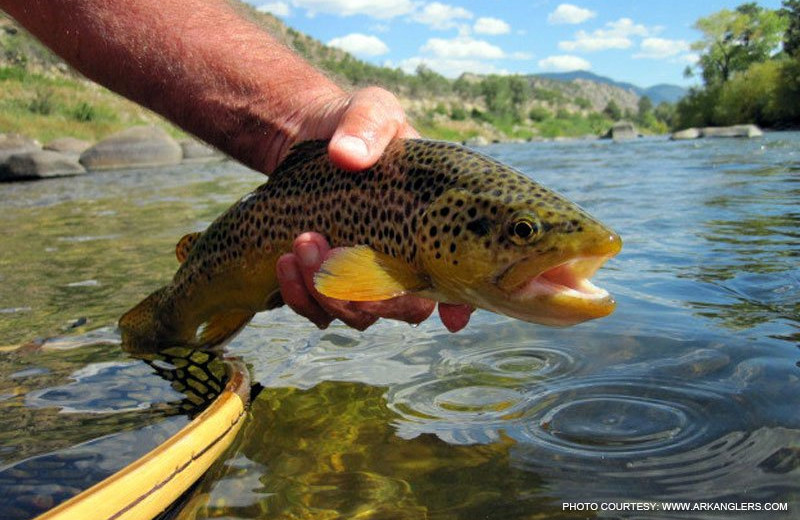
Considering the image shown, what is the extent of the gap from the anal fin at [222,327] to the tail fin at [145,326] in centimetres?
21

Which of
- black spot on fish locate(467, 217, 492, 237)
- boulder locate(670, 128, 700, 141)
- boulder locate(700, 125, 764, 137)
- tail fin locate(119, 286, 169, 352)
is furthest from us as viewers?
boulder locate(670, 128, 700, 141)

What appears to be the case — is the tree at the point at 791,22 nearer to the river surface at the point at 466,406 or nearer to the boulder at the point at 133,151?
the boulder at the point at 133,151

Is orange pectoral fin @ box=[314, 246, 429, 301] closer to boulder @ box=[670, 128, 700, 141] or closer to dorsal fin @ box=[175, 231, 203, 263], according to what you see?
dorsal fin @ box=[175, 231, 203, 263]

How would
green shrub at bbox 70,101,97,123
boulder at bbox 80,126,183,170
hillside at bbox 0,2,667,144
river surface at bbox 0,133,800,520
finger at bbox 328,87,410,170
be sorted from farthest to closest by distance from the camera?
green shrub at bbox 70,101,97,123 < hillside at bbox 0,2,667,144 < boulder at bbox 80,126,183,170 < finger at bbox 328,87,410,170 < river surface at bbox 0,133,800,520

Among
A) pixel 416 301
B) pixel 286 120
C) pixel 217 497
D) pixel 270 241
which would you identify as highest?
pixel 286 120

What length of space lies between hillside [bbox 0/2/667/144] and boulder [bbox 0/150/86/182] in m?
2.83

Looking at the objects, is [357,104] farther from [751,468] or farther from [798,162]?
[798,162]

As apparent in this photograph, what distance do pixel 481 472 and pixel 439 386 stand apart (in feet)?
2.56

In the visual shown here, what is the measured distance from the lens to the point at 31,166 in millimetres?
20984

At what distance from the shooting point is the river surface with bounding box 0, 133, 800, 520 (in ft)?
6.98

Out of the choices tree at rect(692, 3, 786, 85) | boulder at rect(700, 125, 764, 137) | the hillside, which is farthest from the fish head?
tree at rect(692, 3, 786, 85)

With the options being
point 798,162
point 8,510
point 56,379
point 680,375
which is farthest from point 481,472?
point 798,162

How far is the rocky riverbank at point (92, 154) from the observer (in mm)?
20975

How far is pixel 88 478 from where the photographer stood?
222 cm
